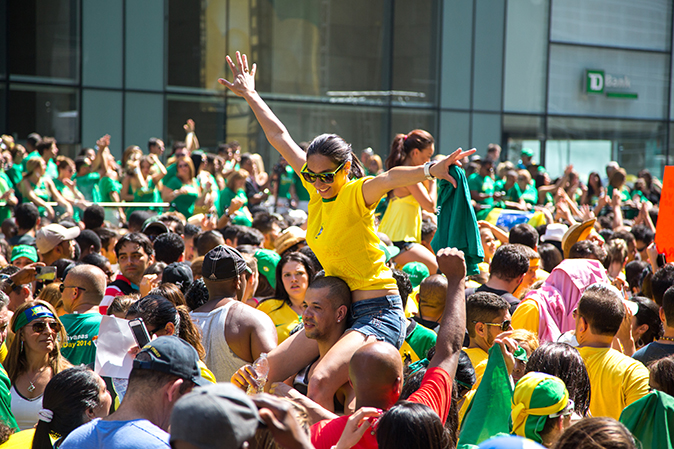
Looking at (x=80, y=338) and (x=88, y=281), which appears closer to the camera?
(x=80, y=338)

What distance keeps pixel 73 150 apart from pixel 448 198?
14.7 meters

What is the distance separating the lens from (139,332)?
3148 mm

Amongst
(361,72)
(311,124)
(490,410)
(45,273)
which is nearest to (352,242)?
(490,410)

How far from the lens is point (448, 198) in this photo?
3.83m

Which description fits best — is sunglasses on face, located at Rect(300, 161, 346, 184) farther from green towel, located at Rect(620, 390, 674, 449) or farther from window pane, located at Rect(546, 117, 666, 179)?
window pane, located at Rect(546, 117, 666, 179)

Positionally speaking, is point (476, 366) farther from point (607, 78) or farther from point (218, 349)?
point (607, 78)

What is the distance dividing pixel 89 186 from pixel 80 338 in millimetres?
7666

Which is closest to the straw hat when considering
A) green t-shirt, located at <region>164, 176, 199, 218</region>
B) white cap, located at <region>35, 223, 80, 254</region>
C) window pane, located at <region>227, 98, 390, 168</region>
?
white cap, located at <region>35, 223, 80, 254</region>

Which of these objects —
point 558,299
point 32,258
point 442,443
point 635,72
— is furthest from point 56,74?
point 635,72

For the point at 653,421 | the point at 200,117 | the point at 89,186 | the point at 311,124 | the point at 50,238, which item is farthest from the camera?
the point at 311,124

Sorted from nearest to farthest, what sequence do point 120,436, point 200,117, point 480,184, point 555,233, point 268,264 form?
point 120,436 → point 268,264 → point 555,233 → point 480,184 → point 200,117

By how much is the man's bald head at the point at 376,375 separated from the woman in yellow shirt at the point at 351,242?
63 centimetres

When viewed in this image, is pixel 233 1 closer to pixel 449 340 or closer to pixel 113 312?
pixel 113 312

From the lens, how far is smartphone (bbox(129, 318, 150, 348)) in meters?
3.14
